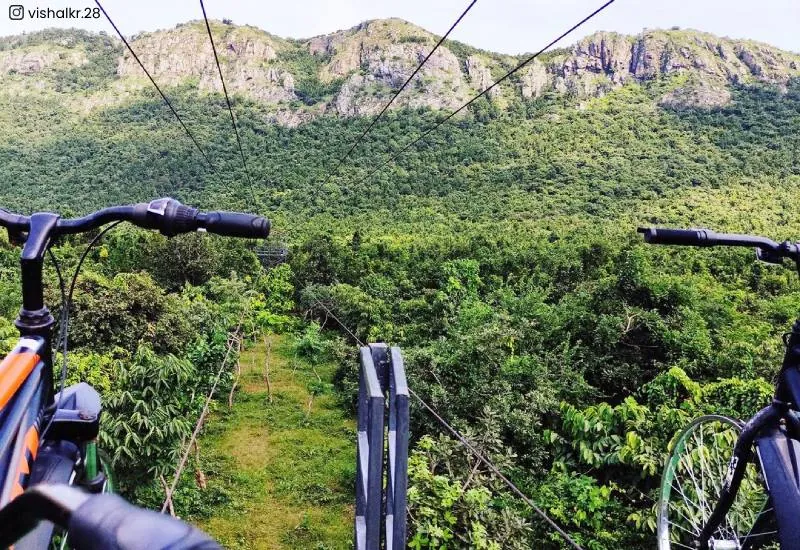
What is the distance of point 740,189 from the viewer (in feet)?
112

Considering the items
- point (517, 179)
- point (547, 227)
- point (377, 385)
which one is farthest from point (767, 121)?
point (377, 385)

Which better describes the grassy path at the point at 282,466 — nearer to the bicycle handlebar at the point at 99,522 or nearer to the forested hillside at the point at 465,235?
the forested hillside at the point at 465,235

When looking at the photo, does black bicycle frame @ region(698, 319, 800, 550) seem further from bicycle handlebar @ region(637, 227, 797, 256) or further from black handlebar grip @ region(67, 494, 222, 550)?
black handlebar grip @ region(67, 494, 222, 550)

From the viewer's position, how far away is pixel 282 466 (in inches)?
387

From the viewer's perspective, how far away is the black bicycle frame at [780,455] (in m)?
1.61

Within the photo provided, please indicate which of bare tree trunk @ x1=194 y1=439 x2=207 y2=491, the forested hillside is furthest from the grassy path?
the forested hillside

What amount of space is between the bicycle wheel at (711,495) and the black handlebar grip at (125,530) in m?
1.98

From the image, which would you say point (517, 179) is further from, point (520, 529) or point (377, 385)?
point (377, 385)

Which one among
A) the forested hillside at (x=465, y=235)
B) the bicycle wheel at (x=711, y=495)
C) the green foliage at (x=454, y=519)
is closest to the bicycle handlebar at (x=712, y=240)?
the bicycle wheel at (x=711, y=495)

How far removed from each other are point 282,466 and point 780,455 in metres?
9.14

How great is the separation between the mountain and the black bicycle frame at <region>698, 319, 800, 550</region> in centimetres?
5849

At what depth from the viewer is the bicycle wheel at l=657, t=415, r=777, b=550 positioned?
6.13ft

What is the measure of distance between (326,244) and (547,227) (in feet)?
49.0

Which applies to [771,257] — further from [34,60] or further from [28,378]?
[34,60]
